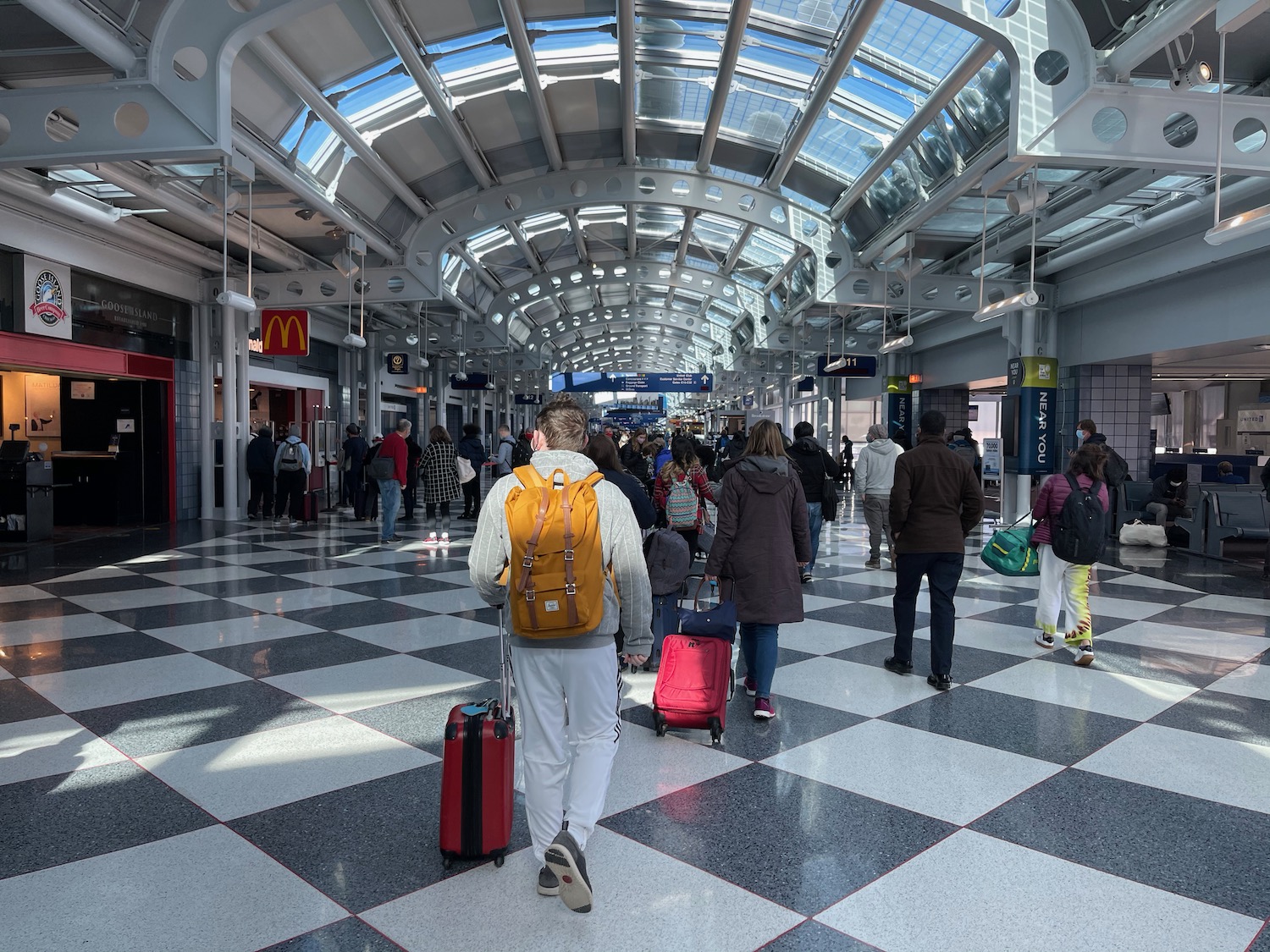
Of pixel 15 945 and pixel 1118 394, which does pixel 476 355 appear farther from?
pixel 15 945

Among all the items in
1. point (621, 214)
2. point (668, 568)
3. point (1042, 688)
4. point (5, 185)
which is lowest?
point (1042, 688)

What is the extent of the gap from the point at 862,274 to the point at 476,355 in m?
16.6

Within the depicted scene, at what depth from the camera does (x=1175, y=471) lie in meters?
12.4

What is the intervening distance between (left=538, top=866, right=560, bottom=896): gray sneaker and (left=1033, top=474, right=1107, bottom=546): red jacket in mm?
4145

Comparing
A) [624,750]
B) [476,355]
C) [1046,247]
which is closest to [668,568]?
[624,750]

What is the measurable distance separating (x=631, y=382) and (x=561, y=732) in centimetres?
2972

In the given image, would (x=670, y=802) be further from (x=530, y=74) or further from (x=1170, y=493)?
(x=1170, y=493)

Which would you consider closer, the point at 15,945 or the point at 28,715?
the point at 15,945

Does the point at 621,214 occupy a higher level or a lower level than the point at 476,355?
higher

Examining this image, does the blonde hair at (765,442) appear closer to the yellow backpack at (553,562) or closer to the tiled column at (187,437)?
the yellow backpack at (553,562)

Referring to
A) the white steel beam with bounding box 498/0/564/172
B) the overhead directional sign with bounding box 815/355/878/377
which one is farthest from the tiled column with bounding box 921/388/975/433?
the white steel beam with bounding box 498/0/564/172

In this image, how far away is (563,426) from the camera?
267 centimetres

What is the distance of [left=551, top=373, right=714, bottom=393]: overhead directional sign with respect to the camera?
101 feet

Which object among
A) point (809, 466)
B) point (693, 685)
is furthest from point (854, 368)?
point (693, 685)
